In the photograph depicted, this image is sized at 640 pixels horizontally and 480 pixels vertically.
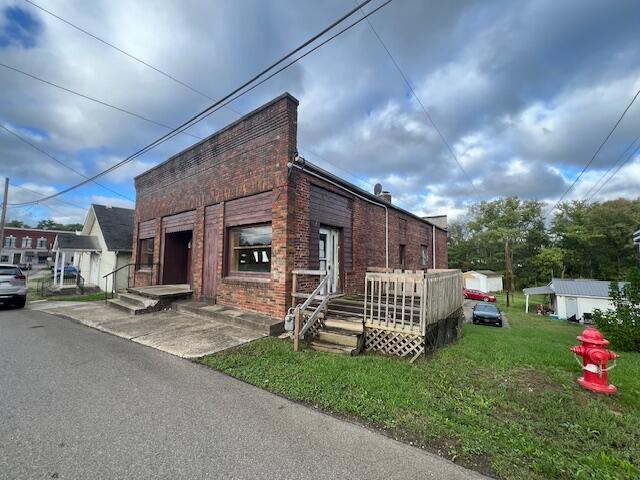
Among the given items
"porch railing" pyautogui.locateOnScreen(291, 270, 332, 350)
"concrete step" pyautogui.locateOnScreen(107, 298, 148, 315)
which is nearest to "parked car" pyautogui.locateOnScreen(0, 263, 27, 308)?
"concrete step" pyautogui.locateOnScreen(107, 298, 148, 315)

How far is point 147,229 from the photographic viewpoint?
43.0 feet

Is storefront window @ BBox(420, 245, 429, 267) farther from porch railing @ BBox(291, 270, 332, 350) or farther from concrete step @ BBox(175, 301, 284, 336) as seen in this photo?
concrete step @ BBox(175, 301, 284, 336)

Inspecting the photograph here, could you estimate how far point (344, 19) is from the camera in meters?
A: 4.82

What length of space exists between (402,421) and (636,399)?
134 inches

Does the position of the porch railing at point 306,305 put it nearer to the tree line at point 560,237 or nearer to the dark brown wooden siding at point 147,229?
the dark brown wooden siding at point 147,229

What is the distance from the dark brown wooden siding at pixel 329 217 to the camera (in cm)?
799

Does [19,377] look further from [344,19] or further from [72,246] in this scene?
[72,246]

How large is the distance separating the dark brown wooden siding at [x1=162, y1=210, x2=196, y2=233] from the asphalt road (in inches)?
248

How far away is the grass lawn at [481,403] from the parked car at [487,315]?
49.3ft

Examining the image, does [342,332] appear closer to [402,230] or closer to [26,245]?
[402,230]

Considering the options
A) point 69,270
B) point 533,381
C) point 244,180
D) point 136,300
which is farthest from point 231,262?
point 69,270

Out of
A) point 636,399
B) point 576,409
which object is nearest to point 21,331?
point 576,409

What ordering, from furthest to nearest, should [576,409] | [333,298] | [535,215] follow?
[535,215]
[333,298]
[576,409]

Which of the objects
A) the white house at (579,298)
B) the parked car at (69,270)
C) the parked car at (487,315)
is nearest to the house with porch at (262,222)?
the parked car at (487,315)
